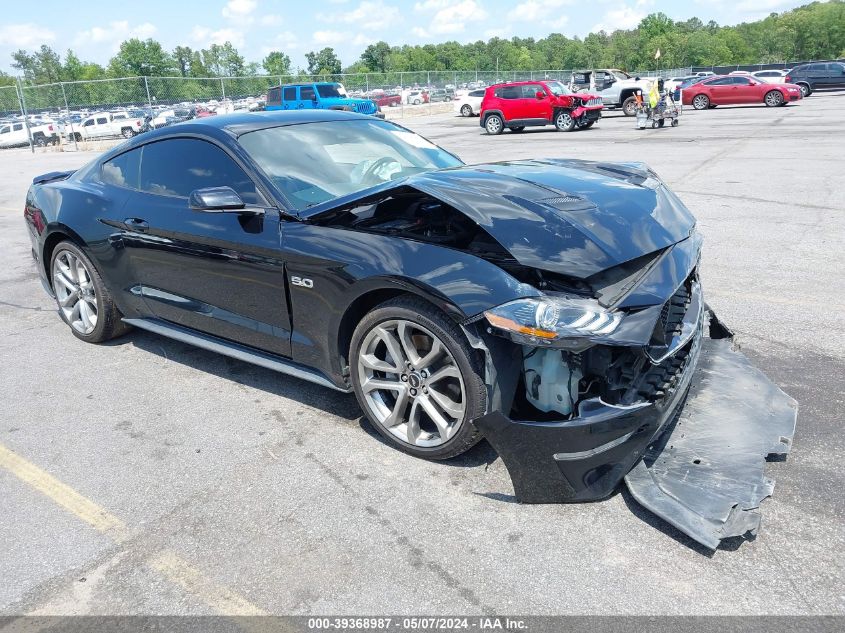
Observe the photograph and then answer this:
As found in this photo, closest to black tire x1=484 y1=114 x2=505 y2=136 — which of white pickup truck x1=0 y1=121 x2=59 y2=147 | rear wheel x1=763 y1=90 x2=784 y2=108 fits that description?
rear wheel x1=763 y1=90 x2=784 y2=108

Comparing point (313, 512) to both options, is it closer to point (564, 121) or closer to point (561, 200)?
point (561, 200)

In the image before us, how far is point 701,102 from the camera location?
32625 millimetres

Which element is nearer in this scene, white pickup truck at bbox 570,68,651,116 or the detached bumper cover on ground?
the detached bumper cover on ground

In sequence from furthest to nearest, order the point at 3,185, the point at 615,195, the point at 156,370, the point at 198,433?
the point at 3,185 < the point at 156,370 < the point at 198,433 < the point at 615,195

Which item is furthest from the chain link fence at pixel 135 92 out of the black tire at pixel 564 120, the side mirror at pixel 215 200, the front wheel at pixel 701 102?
the side mirror at pixel 215 200

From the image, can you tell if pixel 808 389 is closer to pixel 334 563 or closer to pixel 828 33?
pixel 334 563

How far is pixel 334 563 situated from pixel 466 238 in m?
1.52

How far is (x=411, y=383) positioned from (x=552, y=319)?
88 cm

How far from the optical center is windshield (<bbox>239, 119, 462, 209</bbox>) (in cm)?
384

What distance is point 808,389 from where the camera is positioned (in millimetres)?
3822

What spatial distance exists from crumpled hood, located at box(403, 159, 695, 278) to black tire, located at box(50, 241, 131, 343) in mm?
2763

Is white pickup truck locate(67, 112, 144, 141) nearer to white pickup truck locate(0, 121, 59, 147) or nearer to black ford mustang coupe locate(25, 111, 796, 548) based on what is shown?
white pickup truck locate(0, 121, 59, 147)

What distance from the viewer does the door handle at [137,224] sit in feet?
14.3

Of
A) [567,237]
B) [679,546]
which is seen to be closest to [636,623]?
[679,546]
